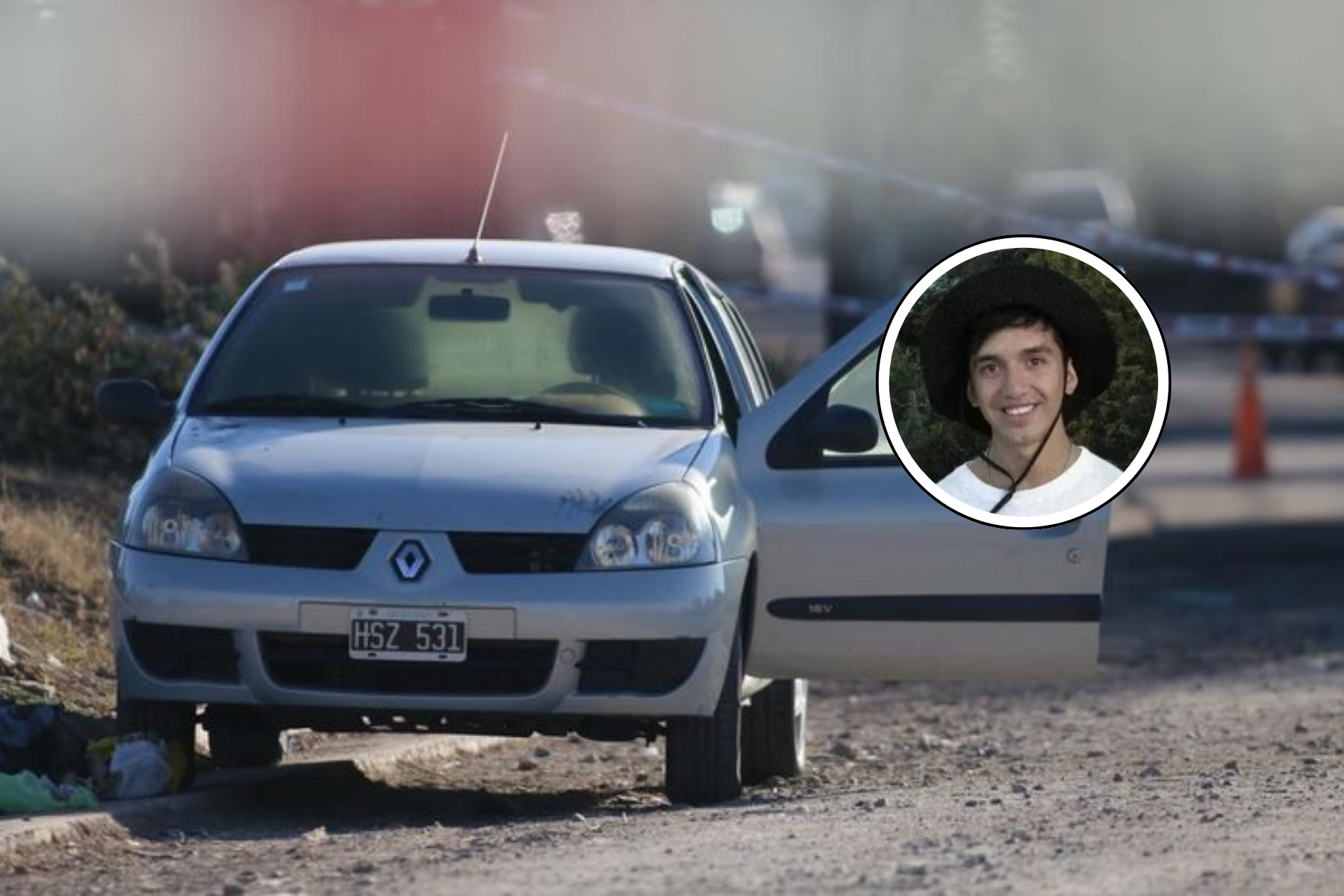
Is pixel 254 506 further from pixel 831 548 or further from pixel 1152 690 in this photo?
pixel 1152 690

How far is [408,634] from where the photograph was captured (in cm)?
891

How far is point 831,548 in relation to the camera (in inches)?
377

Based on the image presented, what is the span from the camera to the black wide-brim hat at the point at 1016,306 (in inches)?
301

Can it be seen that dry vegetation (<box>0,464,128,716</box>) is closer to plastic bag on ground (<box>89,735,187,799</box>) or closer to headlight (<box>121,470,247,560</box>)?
plastic bag on ground (<box>89,735,187,799</box>)

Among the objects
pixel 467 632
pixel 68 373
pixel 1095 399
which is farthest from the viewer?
pixel 68 373

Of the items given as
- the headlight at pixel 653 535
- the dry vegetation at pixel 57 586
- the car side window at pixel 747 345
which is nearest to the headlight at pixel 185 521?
the headlight at pixel 653 535

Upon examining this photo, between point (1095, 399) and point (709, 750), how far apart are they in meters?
2.00

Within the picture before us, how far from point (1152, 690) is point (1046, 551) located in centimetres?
459

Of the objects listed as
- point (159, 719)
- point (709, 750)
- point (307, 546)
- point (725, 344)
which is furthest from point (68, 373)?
point (709, 750)

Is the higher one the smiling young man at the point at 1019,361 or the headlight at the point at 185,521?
the smiling young man at the point at 1019,361

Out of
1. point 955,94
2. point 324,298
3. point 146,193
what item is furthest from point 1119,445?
point 955,94

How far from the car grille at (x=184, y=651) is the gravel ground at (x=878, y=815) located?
0.40 meters

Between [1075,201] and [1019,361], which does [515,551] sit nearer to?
[1019,361]

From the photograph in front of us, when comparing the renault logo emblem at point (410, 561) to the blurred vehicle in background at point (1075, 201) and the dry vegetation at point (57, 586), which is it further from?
the blurred vehicle in background at point (1075, 201)
